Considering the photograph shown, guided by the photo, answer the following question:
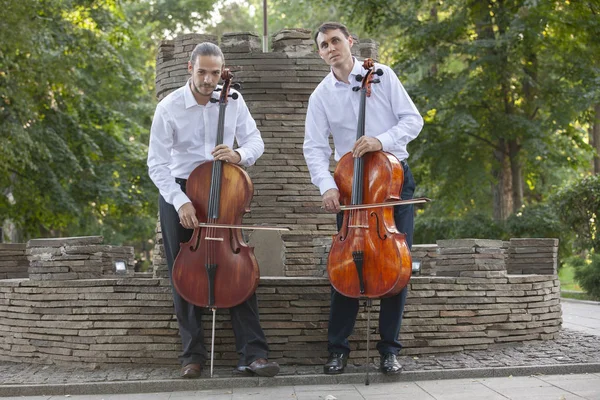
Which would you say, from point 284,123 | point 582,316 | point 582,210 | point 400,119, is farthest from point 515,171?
point 400,119

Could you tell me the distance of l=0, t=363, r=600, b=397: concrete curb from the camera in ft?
17.7

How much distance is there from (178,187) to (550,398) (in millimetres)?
2557

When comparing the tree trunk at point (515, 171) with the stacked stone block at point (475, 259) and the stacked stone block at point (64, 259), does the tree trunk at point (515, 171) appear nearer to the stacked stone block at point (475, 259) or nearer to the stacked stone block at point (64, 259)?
the stacked stone block at point (475, 259)

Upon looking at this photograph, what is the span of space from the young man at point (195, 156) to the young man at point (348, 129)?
0.43 metres

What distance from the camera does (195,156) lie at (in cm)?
585

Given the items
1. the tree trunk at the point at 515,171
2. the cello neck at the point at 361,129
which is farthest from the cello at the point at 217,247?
the tree trunk at the point at 515,171

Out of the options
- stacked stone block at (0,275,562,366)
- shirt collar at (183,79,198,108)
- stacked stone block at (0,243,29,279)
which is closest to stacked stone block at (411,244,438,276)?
stacked stone block at (0,275,562,366)

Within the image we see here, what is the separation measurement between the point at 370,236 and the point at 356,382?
1005 millimetres

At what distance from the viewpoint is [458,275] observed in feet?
22.0

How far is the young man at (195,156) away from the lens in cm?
557

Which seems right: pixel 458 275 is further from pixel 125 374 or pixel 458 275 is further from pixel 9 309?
pixel 9 309

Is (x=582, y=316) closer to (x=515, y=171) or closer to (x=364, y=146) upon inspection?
(x=364, y=146)

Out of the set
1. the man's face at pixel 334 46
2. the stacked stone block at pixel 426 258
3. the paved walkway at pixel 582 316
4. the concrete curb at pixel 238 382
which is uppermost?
the man's face at pixel 334 46

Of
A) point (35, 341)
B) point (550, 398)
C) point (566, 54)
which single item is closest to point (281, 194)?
point (35, 341)
